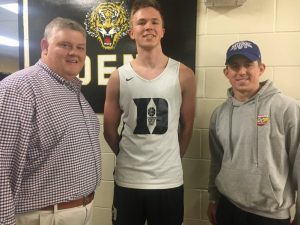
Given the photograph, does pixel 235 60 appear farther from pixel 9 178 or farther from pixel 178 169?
pixel 9 178

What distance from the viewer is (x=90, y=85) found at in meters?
2.26

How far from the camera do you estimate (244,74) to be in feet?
5.27

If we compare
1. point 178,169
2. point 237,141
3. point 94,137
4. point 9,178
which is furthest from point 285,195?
point 9,178

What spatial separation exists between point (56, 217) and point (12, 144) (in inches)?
15.7

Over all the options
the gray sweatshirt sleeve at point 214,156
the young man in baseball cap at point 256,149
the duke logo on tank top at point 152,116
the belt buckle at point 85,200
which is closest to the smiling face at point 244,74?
the young man in baseball cap at point 256,149

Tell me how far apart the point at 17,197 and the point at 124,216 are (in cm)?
66

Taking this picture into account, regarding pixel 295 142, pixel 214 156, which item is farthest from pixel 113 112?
pixel 295 142

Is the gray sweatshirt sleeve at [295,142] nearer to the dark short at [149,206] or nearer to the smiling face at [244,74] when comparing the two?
the smiling face at [244,74]

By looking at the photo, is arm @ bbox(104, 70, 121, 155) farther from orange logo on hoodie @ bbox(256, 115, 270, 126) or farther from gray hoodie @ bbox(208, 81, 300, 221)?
orange logo on hoodie @ bbox(256, 115, 270, 126)

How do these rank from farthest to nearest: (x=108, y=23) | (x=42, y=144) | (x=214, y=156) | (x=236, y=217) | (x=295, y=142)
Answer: (x=108, y=23)
(x=214, y=156)
(x=236, y=217)
(x=295, y=142)
(x=42, y=144)

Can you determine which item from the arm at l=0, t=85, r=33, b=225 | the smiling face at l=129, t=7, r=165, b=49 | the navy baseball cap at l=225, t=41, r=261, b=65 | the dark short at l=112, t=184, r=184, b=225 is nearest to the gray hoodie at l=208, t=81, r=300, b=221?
the navy baseball cap at l=225, t=41, r=261, b=65

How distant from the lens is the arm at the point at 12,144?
1.25 meters

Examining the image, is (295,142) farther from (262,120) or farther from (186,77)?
(186,77)

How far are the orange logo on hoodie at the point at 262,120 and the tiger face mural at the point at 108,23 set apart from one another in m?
1.09
